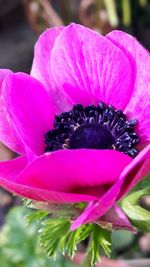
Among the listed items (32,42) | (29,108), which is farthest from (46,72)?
(32,42)

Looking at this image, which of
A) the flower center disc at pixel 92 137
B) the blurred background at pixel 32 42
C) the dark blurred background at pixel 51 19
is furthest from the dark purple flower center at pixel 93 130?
the dark blurred background at pixel 51 19

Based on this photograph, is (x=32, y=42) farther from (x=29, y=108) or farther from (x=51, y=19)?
(x=29, y=108)

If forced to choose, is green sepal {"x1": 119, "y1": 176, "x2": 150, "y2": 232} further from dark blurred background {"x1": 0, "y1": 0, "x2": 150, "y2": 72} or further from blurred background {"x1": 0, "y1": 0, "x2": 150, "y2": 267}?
dark blurred background {"x1": 0, "y1": 0, "x2": 150, "y2": 72}

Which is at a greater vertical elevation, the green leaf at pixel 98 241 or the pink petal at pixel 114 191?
the pink petal at pixel 114 191

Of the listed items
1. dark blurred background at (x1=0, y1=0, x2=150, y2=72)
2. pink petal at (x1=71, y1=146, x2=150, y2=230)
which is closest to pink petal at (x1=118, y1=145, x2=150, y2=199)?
pink petal at (x1=71, y1=146, x2=150, y2=230)

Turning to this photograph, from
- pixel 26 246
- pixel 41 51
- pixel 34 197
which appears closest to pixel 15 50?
pixel 26 246

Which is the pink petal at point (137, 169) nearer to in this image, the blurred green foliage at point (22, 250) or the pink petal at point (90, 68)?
the pink petal at point (90, 68)

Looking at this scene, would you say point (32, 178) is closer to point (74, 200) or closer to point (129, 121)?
point (74, 200)
